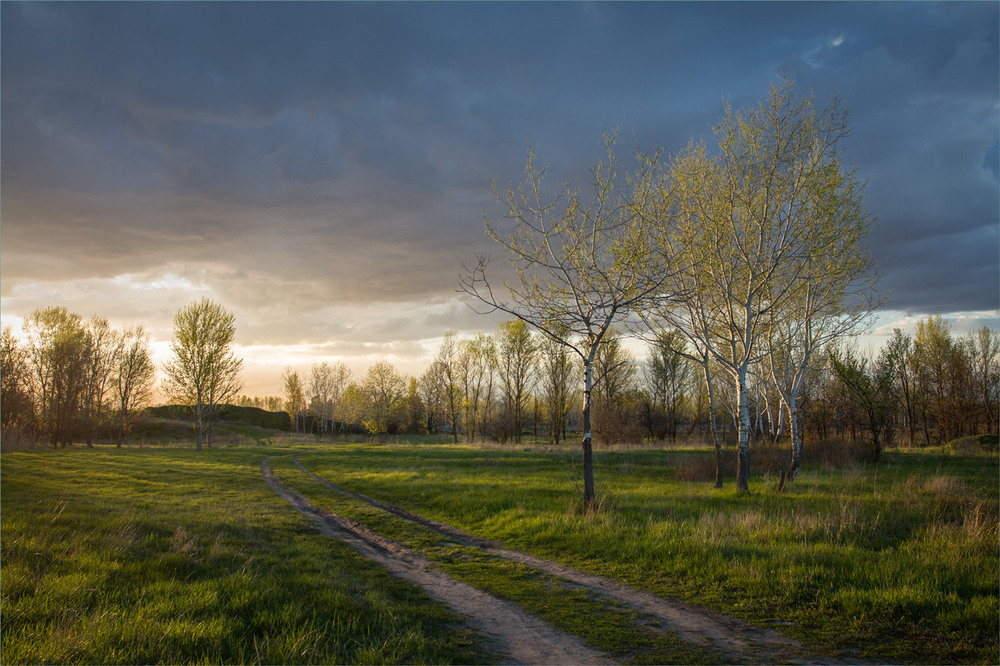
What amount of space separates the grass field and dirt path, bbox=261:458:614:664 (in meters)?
0.27

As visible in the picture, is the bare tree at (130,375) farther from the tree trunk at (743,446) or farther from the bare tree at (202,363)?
the tree trunk at (743,446)

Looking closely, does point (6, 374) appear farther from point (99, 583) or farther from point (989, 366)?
point (989, 366)

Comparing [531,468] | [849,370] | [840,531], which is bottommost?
[531,468]

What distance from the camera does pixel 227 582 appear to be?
20.6ft

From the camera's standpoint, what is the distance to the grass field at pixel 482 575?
4.98 m

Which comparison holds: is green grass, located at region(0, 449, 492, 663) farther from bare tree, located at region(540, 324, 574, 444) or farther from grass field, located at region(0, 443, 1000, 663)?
bare tree, located at region(540, 324, 574, 444)

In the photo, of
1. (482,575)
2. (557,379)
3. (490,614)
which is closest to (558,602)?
(490,614)

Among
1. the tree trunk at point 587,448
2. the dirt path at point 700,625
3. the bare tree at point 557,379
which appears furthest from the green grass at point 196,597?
the bare tree at point 557,379

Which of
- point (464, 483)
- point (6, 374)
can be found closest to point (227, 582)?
point (464, 483)

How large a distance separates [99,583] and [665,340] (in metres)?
15.2

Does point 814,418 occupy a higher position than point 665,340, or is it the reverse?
point 665,340

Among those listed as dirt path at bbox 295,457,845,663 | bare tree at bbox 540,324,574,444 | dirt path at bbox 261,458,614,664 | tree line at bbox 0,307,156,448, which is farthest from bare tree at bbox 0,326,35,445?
bare tree at bbox 540,324,574,444

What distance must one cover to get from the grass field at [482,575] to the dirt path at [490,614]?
0.88ft

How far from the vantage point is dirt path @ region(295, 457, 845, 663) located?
5285mm
